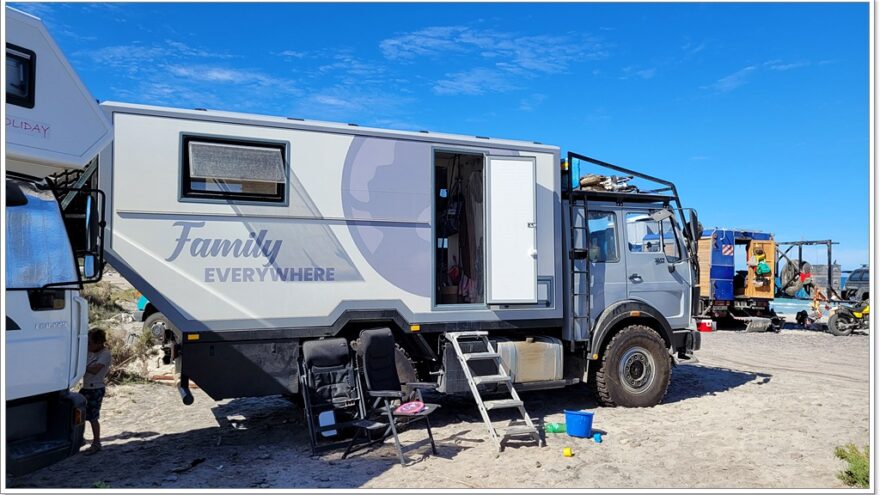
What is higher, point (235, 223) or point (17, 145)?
point (17, 145)

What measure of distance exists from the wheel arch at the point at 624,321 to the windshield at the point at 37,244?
5.44 m

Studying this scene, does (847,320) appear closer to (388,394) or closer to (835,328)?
(835,328)

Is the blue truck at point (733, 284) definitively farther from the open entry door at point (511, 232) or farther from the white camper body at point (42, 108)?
the white camper body at point (42, 108)

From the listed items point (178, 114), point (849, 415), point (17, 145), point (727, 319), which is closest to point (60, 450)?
point (17, 145)

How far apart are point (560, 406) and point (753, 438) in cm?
227

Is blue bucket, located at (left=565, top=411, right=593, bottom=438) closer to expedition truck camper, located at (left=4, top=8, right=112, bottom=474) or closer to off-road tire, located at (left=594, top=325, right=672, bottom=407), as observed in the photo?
off-road tire, located at (left=594, top=325, right=672, bottom=407)

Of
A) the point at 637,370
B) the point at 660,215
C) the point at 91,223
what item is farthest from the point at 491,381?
the point at 91,223

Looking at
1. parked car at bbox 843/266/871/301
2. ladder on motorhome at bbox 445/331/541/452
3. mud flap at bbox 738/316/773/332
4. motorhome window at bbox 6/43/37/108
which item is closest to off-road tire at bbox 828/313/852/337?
mud flap at bbox 738/316/773/332

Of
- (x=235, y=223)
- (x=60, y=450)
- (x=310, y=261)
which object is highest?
(x=235, y=223)

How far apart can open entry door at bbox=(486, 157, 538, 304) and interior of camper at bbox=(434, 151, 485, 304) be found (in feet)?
1.87

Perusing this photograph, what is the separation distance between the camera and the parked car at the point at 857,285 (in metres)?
18.5

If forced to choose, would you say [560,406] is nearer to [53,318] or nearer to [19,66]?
[53,318]

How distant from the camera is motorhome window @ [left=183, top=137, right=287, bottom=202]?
5668 millimetres

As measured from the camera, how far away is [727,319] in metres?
18.9
